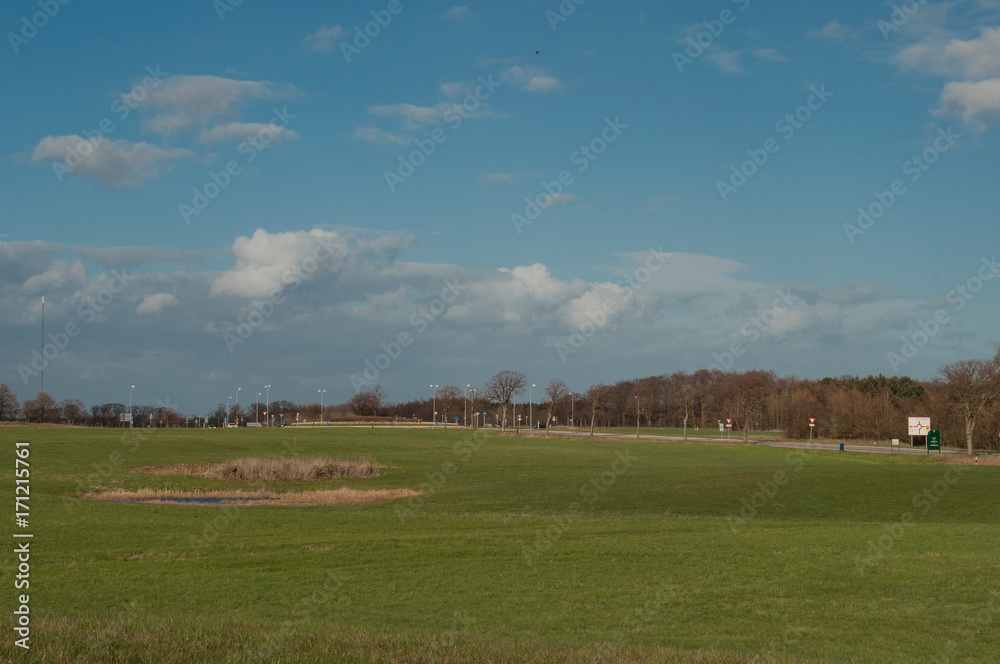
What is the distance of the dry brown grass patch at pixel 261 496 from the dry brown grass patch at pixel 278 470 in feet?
22.5

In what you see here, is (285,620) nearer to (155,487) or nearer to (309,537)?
(309,537)

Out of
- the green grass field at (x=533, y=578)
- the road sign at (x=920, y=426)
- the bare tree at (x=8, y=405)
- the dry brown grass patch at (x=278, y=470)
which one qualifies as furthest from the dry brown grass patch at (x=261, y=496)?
the bare tree at (x=8, y=405)

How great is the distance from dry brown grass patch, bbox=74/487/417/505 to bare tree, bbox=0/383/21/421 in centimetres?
13682

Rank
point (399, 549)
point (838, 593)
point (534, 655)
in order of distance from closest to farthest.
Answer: point (534, 655) → point (838, 593) → point (399, 549)

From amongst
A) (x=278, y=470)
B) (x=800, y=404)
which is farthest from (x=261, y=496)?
(x=800, y=404)

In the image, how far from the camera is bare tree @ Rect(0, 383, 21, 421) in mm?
156125

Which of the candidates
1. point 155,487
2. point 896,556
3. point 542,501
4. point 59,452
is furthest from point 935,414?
point 59,452

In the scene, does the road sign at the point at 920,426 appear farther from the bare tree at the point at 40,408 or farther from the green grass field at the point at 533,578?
the bare tree at the point at 40,408

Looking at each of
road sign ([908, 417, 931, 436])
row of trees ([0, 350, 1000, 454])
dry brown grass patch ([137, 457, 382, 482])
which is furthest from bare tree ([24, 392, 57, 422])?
road sign ([908, 417, 931, 436])

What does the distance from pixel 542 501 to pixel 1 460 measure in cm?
4293

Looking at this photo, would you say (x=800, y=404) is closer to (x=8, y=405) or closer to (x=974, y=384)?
(x=974, y=384)

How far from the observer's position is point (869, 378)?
142 meters

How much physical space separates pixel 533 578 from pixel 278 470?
38.4m

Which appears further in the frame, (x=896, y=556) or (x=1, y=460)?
(x=1, y=460)
